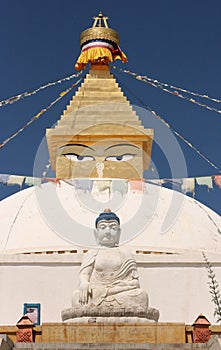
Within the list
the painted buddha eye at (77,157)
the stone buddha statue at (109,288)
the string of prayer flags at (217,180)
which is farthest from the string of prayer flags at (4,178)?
the stone buddha statue at (109,288)

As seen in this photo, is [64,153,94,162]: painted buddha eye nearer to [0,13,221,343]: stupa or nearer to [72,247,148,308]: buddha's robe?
[0,13,221,343]: stupa

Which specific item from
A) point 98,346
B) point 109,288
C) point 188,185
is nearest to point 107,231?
point 109,288

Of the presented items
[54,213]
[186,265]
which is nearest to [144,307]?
[186,265]

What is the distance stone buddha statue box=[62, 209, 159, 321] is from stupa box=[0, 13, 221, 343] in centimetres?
28

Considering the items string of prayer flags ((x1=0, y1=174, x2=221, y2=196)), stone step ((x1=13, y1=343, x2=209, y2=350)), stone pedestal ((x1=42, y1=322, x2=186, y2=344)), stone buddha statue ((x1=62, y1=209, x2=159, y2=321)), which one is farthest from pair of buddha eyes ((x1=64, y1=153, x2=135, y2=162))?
stone step ((x1=13, y1=343, x2=209, y2=350))

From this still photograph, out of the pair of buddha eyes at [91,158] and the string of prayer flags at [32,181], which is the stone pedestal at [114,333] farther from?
the pair of buddha eyes at [91,158]

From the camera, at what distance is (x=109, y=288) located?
8.35 meters

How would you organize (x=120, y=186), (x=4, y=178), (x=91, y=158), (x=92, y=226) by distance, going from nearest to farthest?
(x=92, y=226) → (x=120, y=186) → (x=4, y=178) → (x=91, y=158)

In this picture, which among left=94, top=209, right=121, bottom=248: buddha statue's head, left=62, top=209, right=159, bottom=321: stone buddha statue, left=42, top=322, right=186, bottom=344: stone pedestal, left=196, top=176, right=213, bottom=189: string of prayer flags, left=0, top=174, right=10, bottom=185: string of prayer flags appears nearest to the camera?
left=42, top=322, right=186, bottom=344: stone pedestal

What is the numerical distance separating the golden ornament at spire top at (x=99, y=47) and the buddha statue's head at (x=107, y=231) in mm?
9974

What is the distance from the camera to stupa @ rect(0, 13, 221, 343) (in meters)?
11.3

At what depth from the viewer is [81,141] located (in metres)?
16.9

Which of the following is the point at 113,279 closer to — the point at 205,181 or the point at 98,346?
the point at 98,346

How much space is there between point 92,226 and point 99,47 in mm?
7465
